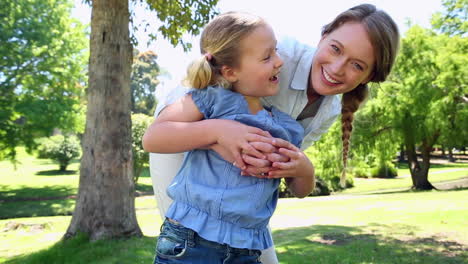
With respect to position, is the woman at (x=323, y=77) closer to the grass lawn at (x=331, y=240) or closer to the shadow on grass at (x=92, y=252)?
the grass lawn at (x=331, y=240)

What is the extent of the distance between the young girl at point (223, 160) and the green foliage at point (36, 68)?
62.2ft

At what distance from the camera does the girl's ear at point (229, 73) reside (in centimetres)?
191

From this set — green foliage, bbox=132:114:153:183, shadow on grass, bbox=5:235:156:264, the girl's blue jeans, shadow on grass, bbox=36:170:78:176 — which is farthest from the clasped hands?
shadow on grass, bbox=36:170:78:176

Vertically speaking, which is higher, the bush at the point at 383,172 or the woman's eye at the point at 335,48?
the woman's eye at the point at 335,48

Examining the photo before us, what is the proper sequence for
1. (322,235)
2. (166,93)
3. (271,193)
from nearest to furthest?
(271,193) → (166,93) → (322,235)

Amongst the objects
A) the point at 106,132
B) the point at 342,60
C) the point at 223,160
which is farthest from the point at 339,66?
the point at 106,132

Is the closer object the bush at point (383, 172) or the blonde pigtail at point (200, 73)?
the blonde pigtail at point (200, 73)

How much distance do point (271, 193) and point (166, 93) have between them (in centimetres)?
74

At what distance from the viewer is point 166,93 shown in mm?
2201

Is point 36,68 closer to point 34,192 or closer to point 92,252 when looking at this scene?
point 34,192

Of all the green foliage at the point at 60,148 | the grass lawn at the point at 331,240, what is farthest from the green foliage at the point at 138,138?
the green foliage at the point at 60,148

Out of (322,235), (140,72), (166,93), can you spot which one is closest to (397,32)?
(166,93)

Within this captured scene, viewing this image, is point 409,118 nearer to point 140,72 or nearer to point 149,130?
point 149,130

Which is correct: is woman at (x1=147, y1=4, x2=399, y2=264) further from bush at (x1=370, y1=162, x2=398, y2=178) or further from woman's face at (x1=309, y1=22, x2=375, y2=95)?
bush at (x1=370, y1=162, x2=398, y2=178)
